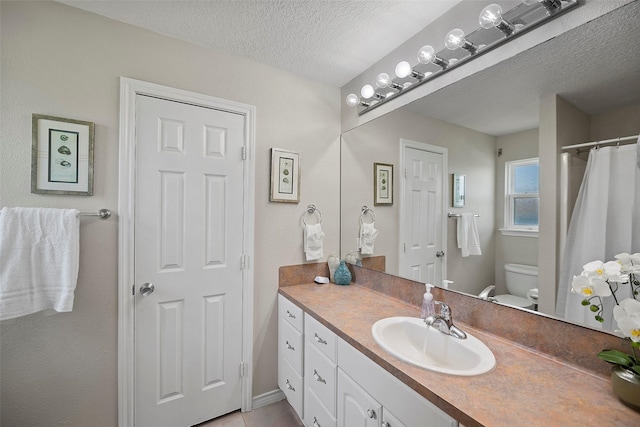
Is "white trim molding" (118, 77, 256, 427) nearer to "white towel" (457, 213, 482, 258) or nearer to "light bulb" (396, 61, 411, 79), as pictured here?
"light bulb" (396, 61, 411, 79)

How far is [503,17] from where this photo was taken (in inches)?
43.5

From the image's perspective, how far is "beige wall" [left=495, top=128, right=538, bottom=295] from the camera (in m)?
1.09

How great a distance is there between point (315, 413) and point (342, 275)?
0.85 metres

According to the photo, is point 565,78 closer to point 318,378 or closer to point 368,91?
point 368,91

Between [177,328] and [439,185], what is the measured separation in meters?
1.77

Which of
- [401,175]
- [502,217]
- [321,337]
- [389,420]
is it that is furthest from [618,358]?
[401,175]

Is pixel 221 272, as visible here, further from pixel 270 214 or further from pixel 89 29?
pixel 89 29

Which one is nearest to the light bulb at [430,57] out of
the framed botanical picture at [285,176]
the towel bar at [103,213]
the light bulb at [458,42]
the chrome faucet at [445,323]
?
the light bulb at [458,42]

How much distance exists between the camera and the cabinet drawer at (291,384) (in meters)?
1.57

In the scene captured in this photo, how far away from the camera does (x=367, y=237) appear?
1.91 m

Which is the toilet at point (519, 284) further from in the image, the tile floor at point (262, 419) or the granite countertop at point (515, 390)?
the tile floor at point (262, 419)

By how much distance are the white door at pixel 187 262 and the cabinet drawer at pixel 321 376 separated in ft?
1.84

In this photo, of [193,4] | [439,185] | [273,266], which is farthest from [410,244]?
[193,4]

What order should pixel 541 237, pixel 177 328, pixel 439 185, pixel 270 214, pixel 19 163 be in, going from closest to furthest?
pixel 541 237, pixel 19 163, pixel 439 185, pixel 177 328, pixel 270 214
